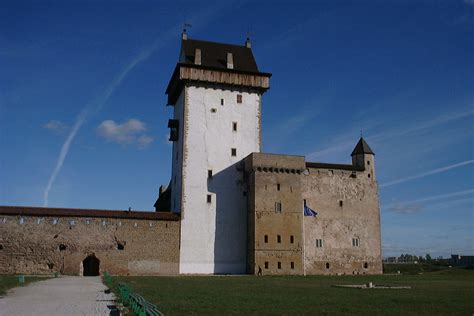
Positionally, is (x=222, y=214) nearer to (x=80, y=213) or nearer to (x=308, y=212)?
(x=308, y=212)

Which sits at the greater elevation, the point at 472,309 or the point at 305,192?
the point at 305,192

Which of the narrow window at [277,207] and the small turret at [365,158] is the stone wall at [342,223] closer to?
the small turret at [365,158]

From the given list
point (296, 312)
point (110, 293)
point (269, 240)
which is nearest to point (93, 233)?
point (269, 240)

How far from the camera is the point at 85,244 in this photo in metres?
36.1

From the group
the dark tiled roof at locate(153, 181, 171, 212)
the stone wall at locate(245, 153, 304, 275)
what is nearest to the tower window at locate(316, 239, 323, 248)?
the stone wall at locate(245, 153, 304, 275)

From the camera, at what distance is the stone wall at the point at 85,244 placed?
114ft

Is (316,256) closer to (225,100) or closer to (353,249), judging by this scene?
(353,249)

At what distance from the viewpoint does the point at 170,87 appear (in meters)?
45.4

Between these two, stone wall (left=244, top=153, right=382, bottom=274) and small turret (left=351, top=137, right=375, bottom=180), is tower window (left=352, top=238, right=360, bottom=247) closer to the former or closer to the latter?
stone wall (left=244, top=153, right=382, bottom=274)

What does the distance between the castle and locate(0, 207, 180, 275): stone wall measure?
71 mm

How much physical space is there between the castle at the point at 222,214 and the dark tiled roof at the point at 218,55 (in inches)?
4.1

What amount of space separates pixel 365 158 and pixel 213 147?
1443 centimetres

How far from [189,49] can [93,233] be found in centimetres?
1759

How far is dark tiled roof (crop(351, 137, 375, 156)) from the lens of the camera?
150 ft
